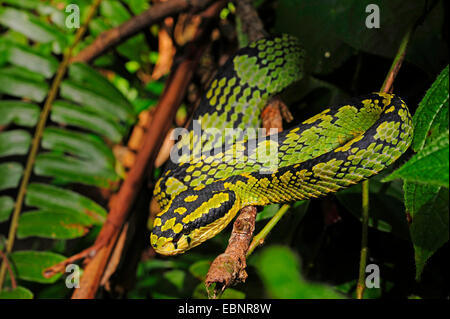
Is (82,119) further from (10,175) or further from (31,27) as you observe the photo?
(31,27)

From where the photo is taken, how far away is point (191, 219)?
127cm

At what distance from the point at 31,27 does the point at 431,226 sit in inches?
85.3

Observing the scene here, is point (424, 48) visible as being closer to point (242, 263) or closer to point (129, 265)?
point (242, 263)

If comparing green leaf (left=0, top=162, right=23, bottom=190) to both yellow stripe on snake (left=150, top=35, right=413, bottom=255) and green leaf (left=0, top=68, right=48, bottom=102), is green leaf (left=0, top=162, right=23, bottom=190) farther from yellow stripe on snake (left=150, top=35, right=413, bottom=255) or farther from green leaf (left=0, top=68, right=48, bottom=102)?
yellow stripe on snake (left=150, top=35, right=413, bottom=255)

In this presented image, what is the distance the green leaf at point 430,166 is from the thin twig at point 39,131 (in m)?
1.72

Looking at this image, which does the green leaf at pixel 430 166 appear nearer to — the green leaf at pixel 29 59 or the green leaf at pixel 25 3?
the green leaf at pixel 29 59

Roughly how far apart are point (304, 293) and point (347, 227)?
487 millimetres

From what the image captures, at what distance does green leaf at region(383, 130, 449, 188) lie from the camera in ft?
2.09

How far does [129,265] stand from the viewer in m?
1.93

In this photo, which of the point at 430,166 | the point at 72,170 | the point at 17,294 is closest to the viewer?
the point at 430,166

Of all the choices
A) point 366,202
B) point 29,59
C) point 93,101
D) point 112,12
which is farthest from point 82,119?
point 366,202

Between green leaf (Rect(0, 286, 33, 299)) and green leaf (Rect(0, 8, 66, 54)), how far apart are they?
126cm

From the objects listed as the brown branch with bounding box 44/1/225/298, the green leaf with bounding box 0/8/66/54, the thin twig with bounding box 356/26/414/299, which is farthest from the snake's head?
the green leaf with bounding box 0/8/66/54
